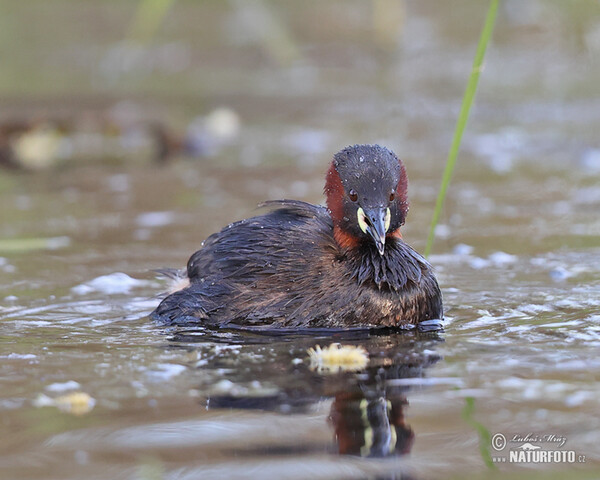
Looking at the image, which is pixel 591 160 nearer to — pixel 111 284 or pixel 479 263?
pixel 479 263

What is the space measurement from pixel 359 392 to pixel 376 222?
1324 millimetres

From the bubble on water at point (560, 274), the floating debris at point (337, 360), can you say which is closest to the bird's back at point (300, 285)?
the floating debris at point (337, 360)

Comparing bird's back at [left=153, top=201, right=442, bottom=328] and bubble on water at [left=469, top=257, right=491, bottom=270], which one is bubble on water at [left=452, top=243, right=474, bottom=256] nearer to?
bubble on water at [left=469, top=257, right=491, bottom=270]

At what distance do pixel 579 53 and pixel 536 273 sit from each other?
27.4 ft

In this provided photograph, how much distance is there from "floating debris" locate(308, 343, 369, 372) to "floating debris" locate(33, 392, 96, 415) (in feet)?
3.28

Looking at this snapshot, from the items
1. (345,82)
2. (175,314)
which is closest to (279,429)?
(175,314)

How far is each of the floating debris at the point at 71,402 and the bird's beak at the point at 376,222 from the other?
5.74 feet

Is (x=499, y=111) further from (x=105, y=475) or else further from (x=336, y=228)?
(x=105, y=475)

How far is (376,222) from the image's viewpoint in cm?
539

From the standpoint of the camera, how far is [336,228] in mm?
5770

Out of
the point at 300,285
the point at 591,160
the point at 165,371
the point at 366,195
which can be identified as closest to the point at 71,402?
the point at 165,371

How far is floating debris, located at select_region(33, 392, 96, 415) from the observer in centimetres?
408

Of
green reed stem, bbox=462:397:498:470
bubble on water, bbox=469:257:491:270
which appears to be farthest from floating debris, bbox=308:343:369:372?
bubble on water, bbox=469:257:491:270

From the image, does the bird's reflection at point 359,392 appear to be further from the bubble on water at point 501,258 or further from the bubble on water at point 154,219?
the bubble on water at point 154,219
